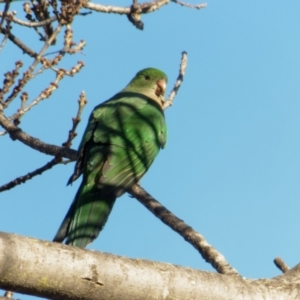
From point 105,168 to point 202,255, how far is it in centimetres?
146

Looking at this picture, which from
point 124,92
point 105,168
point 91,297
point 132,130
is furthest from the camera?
point 124,92

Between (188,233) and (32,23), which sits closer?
(188,233)

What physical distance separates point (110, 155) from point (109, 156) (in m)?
0.01

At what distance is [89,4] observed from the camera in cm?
392

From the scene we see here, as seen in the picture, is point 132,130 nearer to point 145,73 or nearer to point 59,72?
point 59,72

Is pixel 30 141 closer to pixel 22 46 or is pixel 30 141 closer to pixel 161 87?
Answer: pixel 22 46

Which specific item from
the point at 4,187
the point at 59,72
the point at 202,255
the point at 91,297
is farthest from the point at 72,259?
the point at 59,72

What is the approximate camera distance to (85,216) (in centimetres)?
388

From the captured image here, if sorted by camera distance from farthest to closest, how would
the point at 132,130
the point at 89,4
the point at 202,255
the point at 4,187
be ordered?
the point at 132,130 < the point at 89,4 < the point at 4,187 < the point at 202,255

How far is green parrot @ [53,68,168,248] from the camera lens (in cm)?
388

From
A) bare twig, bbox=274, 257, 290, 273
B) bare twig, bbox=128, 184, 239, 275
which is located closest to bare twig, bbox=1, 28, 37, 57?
bare twig, bbox=128, 184, 239, 275

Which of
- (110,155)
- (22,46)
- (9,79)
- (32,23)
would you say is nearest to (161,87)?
(110,155)

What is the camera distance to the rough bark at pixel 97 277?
5.29 ft

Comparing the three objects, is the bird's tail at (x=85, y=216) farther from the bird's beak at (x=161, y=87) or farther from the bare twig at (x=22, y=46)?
the bird's beak at (x=161, y=87)
